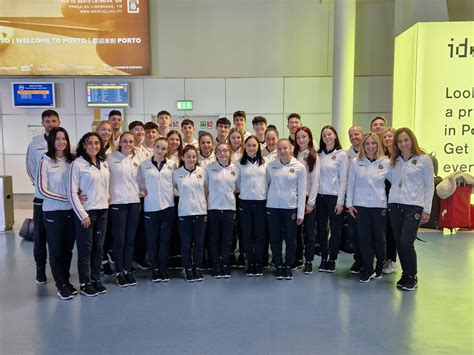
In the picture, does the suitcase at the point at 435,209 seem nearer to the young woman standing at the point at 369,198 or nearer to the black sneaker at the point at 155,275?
the young woman standing at the point at 369,198

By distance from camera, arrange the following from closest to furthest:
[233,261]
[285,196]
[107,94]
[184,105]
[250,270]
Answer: [285,196] < [250,270] < [233,261] < [107,94] < [184,105]

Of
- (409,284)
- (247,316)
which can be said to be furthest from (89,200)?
(409,284)

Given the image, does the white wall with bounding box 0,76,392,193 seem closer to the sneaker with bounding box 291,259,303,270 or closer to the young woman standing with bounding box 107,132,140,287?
the sneaker with bounding box 291,259,303,270

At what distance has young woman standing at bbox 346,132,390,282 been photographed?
154 inches

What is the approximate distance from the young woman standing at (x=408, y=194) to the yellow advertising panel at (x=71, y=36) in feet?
19.9

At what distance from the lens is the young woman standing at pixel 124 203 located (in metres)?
3.81

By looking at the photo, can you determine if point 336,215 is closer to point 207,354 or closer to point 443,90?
point 207,354

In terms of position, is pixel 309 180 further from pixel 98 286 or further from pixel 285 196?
pixel 98 286


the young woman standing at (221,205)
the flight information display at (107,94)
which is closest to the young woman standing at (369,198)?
the young woman standing at (221,205)

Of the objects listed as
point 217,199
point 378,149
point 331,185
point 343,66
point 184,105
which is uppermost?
point 343,66

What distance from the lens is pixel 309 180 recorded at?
4.29m

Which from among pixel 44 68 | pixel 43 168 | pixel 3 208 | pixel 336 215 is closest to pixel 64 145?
pixel 43 168

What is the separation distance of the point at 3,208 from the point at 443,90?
7339mm

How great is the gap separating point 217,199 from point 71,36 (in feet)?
19.7
